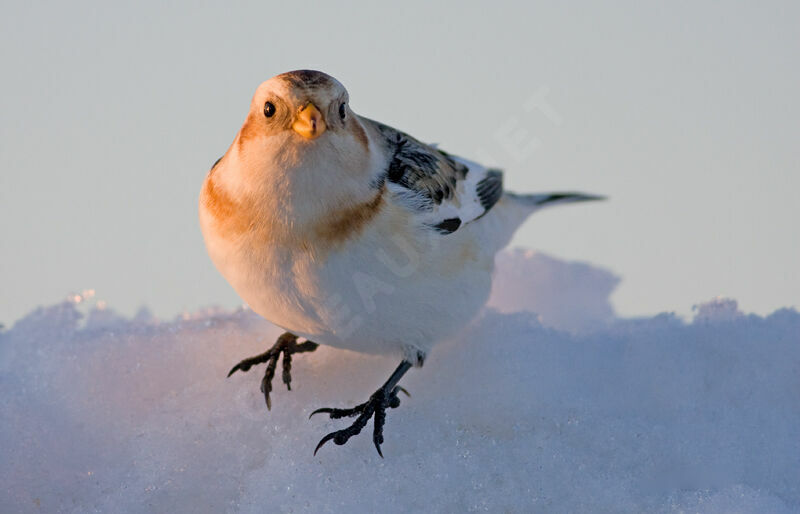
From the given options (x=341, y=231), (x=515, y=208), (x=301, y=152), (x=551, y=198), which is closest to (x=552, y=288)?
(x=551, y=198)

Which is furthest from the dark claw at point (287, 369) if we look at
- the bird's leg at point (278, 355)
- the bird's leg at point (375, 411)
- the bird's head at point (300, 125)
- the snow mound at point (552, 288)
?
the snow mound at point (552, 288)

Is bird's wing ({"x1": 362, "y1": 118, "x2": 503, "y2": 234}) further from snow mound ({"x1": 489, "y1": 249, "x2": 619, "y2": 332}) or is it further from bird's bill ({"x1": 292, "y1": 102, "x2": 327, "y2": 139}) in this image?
snow mound ({"x1": 489, "y1": 249, "x2": 619, "y2": 332})

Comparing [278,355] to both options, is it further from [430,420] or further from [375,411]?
[430,420]

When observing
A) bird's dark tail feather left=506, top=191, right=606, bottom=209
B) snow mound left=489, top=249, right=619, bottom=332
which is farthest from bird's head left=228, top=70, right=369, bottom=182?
snow mound left=489, top=249, right=619, bottom=332

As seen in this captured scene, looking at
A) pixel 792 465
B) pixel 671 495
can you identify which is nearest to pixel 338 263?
pixel 671 495

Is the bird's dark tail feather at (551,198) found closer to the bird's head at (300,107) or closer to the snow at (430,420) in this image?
the snow at (430,420)

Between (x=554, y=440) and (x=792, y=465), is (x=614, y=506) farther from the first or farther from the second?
(x=792, y=465)
